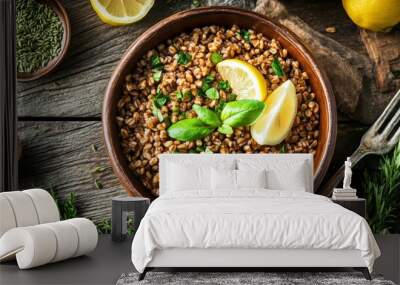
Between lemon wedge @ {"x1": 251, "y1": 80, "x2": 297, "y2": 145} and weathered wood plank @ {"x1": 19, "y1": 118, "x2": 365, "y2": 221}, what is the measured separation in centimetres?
55

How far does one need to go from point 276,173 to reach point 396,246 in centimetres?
102

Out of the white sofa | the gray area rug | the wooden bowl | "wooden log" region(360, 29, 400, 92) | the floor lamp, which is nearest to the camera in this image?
the gray area rug

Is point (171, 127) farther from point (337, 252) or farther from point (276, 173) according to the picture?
point (337, 252)

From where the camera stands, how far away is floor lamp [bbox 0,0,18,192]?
5.47 m

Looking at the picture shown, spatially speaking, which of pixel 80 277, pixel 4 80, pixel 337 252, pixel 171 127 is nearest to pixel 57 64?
pixel 4 80

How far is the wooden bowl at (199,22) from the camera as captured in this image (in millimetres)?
5367

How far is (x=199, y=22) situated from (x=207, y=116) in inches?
29.2

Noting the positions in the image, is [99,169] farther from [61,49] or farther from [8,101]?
[61,49]

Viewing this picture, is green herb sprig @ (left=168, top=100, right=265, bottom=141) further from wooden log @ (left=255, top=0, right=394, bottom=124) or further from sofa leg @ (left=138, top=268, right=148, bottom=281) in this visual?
sofa leg @ (left=138, top=268, right=148, bottom=281)

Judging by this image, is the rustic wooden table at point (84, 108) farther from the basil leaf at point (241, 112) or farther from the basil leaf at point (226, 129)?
the basil leaf at point (226, 129)

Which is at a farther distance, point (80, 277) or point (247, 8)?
point (247, 8)

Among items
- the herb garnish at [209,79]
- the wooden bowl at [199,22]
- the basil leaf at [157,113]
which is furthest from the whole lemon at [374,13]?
the basil leaf at [157,113]

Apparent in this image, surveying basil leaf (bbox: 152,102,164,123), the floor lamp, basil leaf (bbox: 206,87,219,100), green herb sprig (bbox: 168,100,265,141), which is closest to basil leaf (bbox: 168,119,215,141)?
green herb sprig (bbox: 168,100,265,141)

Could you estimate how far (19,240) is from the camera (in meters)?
4.38
